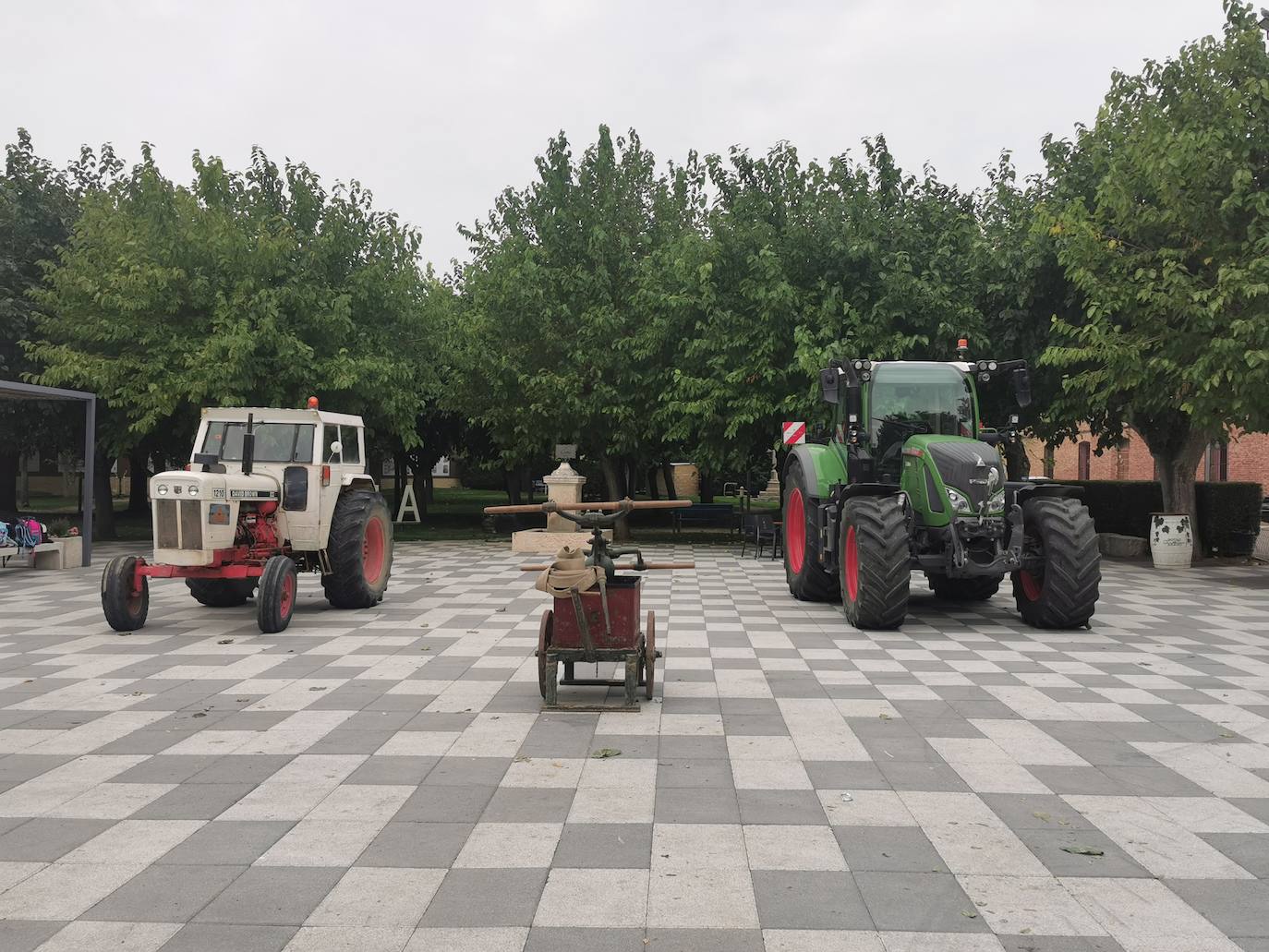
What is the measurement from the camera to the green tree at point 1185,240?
1387cm

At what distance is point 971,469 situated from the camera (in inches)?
396

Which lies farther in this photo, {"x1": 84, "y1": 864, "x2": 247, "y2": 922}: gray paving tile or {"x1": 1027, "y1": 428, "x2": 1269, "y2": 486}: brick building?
{"x1": 1027, "y1": 428, "x2": 1269, "y2": 486}: brick building

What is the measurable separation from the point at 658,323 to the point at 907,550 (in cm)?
1201

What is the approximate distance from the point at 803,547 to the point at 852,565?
2.32m

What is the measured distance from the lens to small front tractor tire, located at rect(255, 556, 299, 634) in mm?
9727

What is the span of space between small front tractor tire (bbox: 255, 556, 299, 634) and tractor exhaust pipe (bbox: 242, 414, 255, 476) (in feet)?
4.44

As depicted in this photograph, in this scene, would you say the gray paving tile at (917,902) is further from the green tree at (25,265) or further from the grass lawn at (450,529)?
the green tree at (25,265)

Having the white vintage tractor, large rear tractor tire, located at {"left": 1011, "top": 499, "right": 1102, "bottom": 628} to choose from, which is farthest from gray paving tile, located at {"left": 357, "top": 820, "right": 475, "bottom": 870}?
large rear tractor tire, located at {"left": 1011, "top": 499, "right": 1102, "bottom": 628}

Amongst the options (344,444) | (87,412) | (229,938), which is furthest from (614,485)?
(229,938)

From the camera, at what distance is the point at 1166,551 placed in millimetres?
17312

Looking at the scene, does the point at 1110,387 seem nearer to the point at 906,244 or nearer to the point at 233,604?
the point at 906,244

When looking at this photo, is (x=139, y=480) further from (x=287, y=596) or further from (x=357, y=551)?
(x=287, y=596)

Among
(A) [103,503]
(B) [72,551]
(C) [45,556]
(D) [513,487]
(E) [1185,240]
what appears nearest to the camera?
(E) [1185,240]

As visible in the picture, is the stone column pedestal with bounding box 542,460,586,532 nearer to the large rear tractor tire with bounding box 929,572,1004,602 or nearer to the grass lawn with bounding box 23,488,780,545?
the grass lawn with bounding box 23,488,780,545
